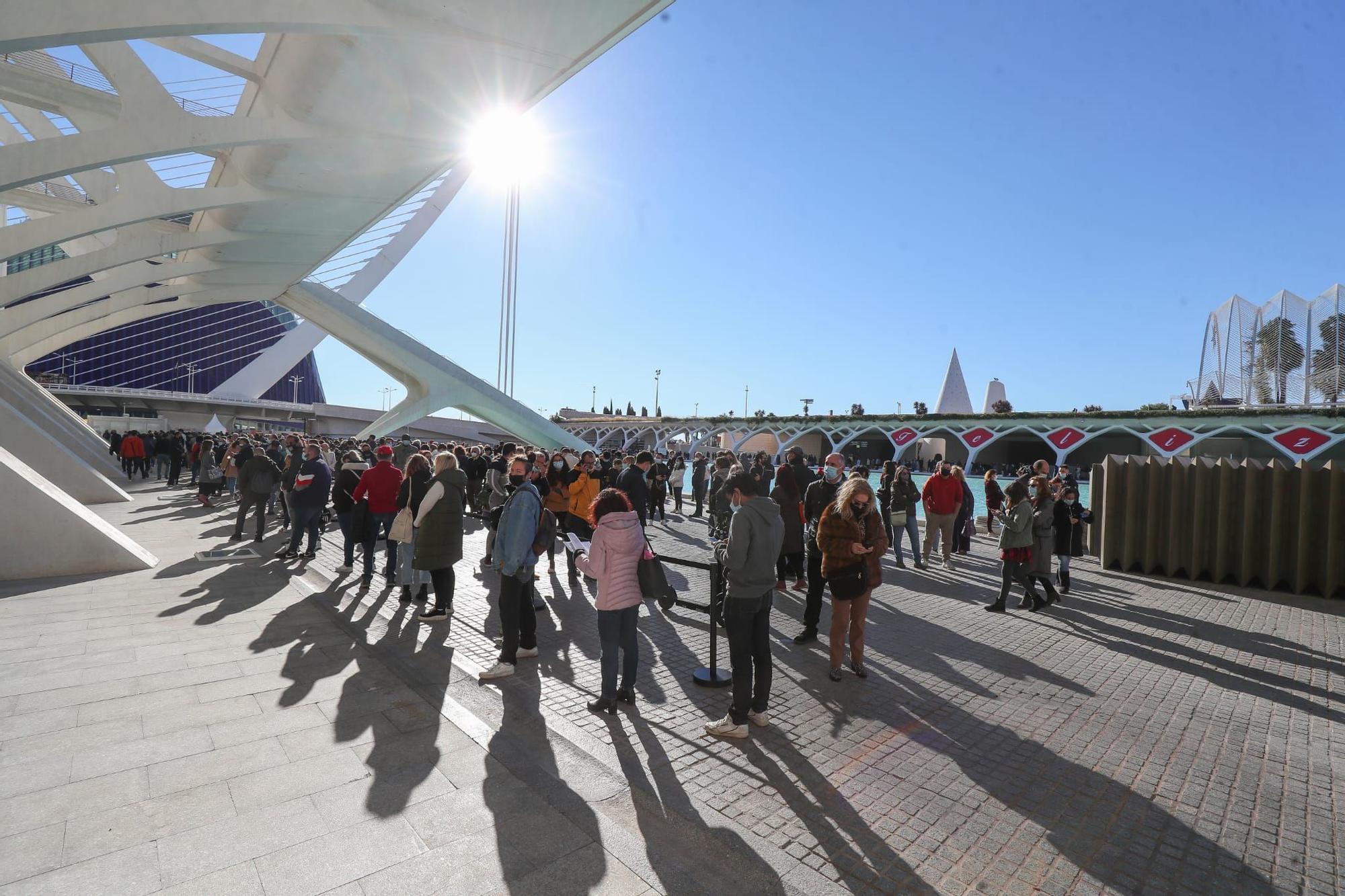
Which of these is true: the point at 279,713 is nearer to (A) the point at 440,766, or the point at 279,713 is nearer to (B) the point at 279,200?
(A) the point at 440,766

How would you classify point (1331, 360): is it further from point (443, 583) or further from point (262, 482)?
point (262, 482)

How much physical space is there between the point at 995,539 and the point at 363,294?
128 feet

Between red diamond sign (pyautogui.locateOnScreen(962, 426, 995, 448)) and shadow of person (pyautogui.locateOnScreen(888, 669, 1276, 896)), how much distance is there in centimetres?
3928

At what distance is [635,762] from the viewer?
350 centimetres

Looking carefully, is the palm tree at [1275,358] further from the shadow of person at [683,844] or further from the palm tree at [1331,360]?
the shadow of person at [683,844]

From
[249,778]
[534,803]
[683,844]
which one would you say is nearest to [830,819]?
[683,844]

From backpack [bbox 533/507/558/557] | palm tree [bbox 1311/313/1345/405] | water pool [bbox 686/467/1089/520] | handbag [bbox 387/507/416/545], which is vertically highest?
palm tree [bbox 1311/313/1345/405]

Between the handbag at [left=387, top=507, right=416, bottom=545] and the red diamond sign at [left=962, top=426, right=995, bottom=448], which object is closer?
the handbag at [left=387, top=507, right=416, bottom=545]

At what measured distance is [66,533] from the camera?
23.3ft

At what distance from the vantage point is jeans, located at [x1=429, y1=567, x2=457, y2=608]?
19.7 ft

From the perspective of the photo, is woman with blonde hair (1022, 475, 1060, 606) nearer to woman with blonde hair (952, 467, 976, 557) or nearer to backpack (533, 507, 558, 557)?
woman with blonde hair (952, 467, 976, 557)

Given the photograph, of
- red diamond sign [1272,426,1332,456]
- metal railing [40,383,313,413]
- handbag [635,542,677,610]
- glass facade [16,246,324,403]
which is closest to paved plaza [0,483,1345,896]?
handbag [635,542,677,610]

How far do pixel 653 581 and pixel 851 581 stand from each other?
1.56 meters

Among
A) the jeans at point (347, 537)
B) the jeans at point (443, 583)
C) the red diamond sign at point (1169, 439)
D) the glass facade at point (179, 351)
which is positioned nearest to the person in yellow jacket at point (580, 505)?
the jeans at point (443, 583)
